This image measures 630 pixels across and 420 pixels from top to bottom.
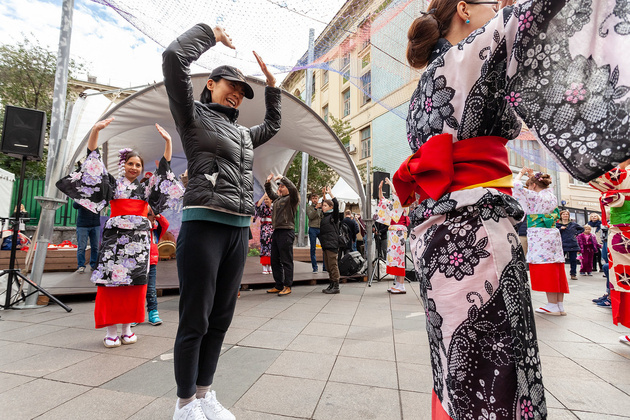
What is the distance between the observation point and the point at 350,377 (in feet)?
7.02

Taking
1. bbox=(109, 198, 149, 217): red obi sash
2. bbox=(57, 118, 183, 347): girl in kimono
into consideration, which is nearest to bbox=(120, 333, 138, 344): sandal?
bbox=(57, 118, 183, 347): girl in kimono

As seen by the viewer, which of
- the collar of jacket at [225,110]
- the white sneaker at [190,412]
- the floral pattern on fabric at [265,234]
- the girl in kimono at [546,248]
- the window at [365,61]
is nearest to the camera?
the white sneaker at [190,412]

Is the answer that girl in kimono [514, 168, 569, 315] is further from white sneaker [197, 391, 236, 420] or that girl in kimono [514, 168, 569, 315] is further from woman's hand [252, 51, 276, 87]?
white sneaker [197, 391, 236, 420]

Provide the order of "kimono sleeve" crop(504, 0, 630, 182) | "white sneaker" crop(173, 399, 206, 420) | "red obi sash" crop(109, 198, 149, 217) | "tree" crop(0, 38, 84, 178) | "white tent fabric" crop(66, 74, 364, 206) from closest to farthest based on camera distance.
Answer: "kimono sleeve" crop(504, 0, 630, 182)
"white sneaker" crop(173, 399, 206, 420)
"red obi sash" crop(109, 198, 149, 217)
"white tent fabric" crop(66, 74, 364, 206)
"tree" crop(0, 38, 84, 178)

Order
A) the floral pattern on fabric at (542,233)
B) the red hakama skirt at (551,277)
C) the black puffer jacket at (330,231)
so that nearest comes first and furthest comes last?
the floral pattern on fabric at (542,233)
the red hakama skirt at (551,277)
the black puffer jacket at (330,231)

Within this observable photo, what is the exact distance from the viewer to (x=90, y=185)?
9.54 ft

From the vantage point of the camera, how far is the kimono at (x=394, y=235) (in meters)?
5.81

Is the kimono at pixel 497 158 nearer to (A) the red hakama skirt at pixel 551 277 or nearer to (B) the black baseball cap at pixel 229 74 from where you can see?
(B) the black baseball cap at pixel 229 74

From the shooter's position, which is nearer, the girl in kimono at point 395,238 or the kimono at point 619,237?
the kimono at point 619,237

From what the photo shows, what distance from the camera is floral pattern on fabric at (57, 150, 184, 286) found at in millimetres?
2895

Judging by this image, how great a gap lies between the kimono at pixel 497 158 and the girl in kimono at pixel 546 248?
3.74 m

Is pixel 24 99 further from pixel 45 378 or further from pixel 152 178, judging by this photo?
pixel 45 378

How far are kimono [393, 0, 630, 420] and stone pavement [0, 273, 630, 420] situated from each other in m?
1.05

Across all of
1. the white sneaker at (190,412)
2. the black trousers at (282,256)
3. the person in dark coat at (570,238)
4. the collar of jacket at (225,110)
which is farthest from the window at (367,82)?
the person in dark coat at (570,238)
